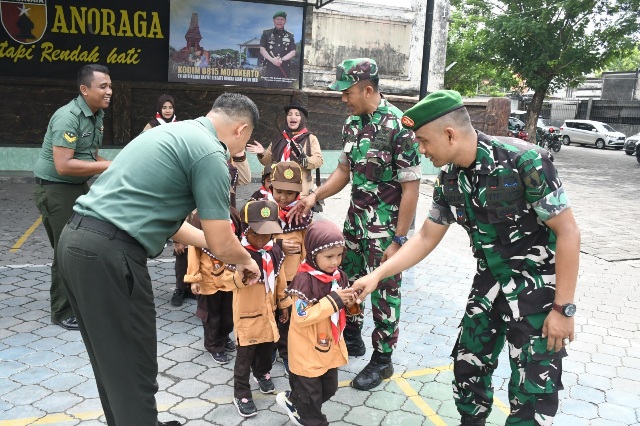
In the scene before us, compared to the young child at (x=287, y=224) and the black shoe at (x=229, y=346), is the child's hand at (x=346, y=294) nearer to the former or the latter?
the young child at (x=287, y=224)

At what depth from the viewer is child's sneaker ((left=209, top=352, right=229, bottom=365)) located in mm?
4423

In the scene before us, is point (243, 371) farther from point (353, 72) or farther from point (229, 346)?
point (353, 72)

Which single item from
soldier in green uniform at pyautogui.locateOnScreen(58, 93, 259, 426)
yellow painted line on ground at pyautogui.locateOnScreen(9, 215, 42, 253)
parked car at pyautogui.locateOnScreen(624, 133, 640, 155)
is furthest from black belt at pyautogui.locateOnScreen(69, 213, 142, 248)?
parked car at pyautogui.locateOnScreen(624, 133, 640, 155)

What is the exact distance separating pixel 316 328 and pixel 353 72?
1.77m

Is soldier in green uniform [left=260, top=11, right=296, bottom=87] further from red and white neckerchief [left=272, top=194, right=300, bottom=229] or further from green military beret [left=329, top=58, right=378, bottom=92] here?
green military beret [left=329, top=58, right=378, bottom=92]

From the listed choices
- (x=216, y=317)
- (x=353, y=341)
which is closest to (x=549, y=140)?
(x=353, y=341)

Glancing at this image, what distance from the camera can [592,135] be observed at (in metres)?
33.0

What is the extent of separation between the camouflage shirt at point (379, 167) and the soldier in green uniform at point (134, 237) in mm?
1555

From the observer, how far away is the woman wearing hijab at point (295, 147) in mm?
6508

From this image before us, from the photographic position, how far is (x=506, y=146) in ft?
9.23

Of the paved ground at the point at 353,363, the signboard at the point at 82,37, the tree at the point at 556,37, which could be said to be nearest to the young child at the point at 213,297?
the paved ground at the point at 353,363

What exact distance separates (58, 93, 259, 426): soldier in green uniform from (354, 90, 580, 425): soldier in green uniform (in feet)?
3.48

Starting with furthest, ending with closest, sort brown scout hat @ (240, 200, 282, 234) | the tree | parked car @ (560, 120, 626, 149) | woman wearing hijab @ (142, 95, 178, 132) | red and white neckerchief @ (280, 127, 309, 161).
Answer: parked car @ (560, 120, 626, 149) → the tree → woman wearing hijab @ (142, 95, 178, 132) → red and white neckerchief @ (280, 127, 309, 161) → brown scout hat @ (240, 200, 282, 234)

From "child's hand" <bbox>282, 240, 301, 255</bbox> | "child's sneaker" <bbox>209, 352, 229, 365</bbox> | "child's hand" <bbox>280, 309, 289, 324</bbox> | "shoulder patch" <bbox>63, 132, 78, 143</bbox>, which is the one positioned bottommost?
"child's sneaker" <bbox>209, 352, 229, 365</bbox>
